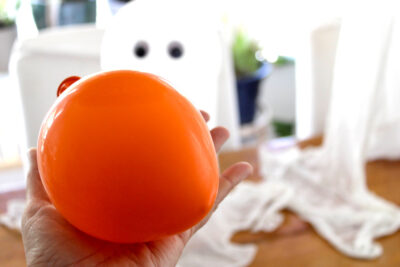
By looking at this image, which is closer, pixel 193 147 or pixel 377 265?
pixel 193 147

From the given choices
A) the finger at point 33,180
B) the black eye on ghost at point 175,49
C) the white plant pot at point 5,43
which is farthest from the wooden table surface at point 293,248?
the white plant pot at point 5,43

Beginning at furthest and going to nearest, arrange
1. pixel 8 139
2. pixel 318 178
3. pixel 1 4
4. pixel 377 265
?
pixel 1 4, pixel 8 139, pixel 318 178, pixel 377 265

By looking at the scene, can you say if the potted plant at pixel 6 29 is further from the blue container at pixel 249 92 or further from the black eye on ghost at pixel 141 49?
the black eye on ghost at pixel 141 49

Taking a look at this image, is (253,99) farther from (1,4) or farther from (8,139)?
(1,4)

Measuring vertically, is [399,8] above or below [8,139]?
above

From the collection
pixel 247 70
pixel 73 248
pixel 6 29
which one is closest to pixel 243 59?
pixel 247 70

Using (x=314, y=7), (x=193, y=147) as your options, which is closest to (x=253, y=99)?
(x=314, y=7)

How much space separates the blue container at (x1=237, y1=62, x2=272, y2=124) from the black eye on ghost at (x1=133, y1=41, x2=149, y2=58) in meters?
0.49

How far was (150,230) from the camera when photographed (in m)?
0.39

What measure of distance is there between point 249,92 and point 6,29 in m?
1.78

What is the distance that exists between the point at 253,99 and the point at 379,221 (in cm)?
49

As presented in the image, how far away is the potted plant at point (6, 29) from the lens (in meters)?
2.41

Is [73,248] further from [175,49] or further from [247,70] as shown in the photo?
[247,70]

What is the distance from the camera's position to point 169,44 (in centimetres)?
65
